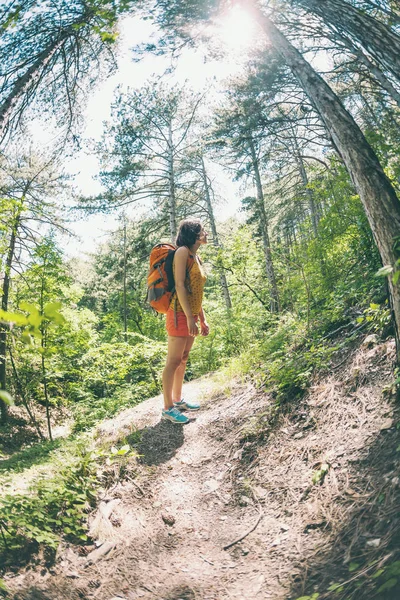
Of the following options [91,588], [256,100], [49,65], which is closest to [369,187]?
[91,588]

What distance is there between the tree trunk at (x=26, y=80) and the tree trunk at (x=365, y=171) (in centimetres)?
241

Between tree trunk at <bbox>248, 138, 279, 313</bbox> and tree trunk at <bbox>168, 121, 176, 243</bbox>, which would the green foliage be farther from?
tree trunk at <bbox>168, 121, 176, 243</bbox>

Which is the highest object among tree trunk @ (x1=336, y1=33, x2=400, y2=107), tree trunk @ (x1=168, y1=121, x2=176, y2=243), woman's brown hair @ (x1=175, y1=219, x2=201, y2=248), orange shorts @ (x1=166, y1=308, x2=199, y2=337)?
tree trunk @ (x1=168, y1=121, x2=176, y2=243)

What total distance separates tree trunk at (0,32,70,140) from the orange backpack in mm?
1797

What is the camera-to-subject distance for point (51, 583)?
1996 mm

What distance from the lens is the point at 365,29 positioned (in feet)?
9.68

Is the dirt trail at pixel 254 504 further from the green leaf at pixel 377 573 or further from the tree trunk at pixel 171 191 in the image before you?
the tree trunk at pixel 171 191

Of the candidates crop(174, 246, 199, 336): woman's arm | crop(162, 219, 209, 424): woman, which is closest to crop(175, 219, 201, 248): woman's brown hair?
crop(162, 219, 209, 424): woman

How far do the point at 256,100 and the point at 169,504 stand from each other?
30.8 feet

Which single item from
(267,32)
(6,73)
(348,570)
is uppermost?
(6,73)

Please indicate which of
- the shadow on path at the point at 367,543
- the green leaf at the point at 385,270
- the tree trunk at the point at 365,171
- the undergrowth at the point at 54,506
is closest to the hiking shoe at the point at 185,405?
the undergrowth at the point at 54,506

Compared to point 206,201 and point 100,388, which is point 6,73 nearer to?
point 100,388

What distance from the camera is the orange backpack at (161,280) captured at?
394 cm

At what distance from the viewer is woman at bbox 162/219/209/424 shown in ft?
12.4
